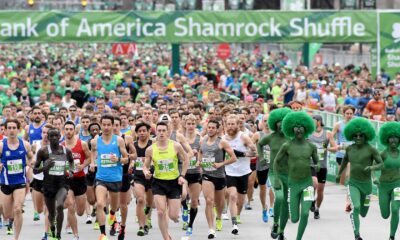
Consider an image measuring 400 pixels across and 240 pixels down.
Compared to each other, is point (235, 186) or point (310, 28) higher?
point (310, 28)

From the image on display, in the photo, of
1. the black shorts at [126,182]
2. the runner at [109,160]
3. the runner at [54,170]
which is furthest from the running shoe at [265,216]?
the runner at [54,170]

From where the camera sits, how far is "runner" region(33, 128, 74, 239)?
18109 millimetres

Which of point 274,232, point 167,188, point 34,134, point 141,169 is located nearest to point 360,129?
point 274,232

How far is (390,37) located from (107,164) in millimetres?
21350

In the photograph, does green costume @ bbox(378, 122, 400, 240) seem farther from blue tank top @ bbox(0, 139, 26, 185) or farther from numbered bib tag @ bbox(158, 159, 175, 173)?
blue tank top @ bbox(0, 139, 26, 185)

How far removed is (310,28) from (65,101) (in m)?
9.81

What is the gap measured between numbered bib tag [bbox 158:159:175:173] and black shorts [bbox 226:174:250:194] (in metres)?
2.16

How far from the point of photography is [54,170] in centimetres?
1812

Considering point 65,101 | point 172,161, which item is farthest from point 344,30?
point 172,161

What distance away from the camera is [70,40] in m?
38.0

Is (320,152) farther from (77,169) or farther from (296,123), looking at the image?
(77,169)

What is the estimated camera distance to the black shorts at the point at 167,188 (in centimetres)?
1791

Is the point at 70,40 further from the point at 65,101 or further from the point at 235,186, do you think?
the point at 235,186

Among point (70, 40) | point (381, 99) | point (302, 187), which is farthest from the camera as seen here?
point (70, 40)
